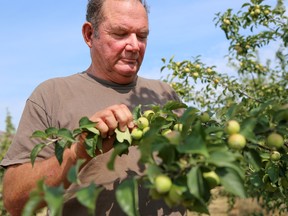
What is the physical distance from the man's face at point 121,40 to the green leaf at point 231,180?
4.21 ft

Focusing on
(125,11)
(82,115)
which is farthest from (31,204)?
(125,11)

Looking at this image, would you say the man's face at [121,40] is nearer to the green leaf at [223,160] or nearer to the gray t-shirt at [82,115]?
the gray t-shirt at [82,115]

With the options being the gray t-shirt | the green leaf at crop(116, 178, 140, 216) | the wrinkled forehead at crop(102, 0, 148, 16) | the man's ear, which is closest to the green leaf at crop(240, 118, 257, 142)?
the green leaf at crop(116, 178, 140, 216)

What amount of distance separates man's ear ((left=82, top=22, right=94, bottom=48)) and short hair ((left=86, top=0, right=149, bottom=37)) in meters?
0.03

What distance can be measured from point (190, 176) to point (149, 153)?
4.2 inches

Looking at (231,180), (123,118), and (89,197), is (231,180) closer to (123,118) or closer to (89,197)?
(89,197)

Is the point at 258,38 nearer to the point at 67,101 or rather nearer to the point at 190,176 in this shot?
the point at 67,101

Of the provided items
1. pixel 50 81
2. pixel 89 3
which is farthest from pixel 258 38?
pixel 50 81

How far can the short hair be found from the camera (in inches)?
93.4

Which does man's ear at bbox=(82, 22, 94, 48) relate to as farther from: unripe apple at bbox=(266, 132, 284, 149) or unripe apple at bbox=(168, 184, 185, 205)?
unripe apple at bbox=(168, 184, 185, 205)

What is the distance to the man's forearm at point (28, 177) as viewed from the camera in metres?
1.80

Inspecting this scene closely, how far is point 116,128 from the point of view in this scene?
1.49m

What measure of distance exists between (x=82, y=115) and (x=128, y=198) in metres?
1.21

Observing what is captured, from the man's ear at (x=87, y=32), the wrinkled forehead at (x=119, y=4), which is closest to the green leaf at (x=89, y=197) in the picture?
the wrinkled forehead at (x=119, y=4)
